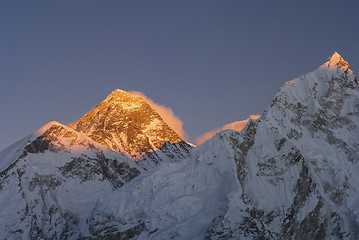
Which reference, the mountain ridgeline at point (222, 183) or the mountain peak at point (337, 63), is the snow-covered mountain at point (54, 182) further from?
the mountain peak at point (337, 63)

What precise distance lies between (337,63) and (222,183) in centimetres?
6963

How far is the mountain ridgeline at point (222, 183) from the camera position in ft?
417

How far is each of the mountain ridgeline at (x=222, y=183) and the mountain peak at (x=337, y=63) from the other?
221cm

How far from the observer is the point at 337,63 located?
180 metres

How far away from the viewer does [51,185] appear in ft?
508

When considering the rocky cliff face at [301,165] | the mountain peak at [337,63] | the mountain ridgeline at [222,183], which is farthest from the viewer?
the mountain peak at [337,63]

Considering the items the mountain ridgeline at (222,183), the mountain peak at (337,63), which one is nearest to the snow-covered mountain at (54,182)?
the mountain ridgeline at (222,183)

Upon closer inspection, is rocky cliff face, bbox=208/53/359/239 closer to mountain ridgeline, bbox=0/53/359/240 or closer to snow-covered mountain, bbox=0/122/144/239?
mountain ridgeline, bbox=0/53/359/240

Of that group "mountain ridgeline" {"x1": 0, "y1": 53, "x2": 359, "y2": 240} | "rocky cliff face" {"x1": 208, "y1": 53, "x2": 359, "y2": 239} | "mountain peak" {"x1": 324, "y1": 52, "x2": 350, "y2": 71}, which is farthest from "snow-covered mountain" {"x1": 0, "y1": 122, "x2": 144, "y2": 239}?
"mountain peak" {"x1": 324, "y1": 52, "x2": 350, "y2": 71}

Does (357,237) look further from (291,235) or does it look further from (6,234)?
(6,234)

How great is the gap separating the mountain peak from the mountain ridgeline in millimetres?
2211

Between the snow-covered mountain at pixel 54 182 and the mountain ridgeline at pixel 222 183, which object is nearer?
the mountain ridgeline at pixel 222 183

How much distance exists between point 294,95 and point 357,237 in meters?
48.7

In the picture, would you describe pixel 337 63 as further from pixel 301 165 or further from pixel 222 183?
pixel 222 183
